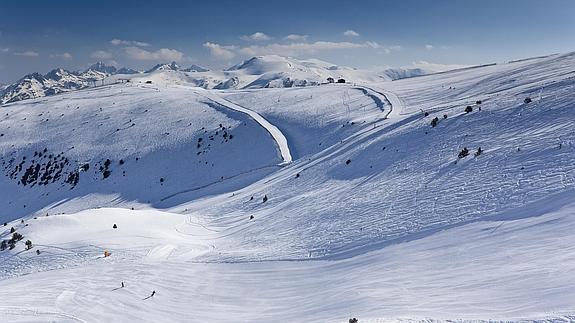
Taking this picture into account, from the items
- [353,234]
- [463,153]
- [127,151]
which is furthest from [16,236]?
[127,151]

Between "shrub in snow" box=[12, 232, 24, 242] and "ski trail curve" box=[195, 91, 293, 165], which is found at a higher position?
"ski trail curve" box=[195, 91, 293, 165]

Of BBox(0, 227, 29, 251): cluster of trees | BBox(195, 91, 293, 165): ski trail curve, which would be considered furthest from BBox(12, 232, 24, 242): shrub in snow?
BBox(195, 91, 293, 165): ski trail curve

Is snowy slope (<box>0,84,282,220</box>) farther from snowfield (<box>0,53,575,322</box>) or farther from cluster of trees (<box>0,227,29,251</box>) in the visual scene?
cluster of trees (<box>0,227,29,251</box>)

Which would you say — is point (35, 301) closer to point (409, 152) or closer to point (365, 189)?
point (365, 189)

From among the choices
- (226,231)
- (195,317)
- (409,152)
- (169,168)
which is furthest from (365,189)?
(169,168)

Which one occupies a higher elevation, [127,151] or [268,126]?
[268,126]

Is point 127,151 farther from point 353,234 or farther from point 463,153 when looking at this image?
point 463,153
